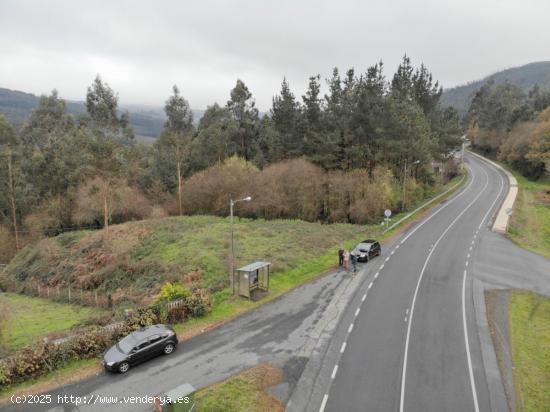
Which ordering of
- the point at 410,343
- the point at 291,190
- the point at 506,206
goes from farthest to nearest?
the point at 506,206, the point at 291,190, the point at 410,343

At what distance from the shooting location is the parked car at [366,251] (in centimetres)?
3338

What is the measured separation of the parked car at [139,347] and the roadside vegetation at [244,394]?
12.7 feet

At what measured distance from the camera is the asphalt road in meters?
15.8

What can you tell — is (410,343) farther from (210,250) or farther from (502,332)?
(210,250)

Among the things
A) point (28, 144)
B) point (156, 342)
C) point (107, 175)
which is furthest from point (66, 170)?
point (156, 342)

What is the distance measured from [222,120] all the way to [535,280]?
180 feet

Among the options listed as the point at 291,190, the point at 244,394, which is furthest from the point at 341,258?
A: the point at 291,190

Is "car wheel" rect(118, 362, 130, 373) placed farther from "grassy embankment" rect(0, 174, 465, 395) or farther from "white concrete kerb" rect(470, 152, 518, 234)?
"white concrete kerb" rect(470, 152, 518, 234)

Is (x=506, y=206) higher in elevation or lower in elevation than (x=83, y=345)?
higher

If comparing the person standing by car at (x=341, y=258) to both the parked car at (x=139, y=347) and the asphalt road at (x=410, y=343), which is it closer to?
the asphalt road at (x=410, y=343)

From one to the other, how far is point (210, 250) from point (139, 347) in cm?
1765

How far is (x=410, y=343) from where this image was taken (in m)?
20.1

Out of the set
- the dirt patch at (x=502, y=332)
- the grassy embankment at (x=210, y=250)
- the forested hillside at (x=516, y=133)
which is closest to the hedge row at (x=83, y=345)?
the grassy embankment at (x=210, y=250)

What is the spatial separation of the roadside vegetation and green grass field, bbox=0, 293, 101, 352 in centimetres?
1316
